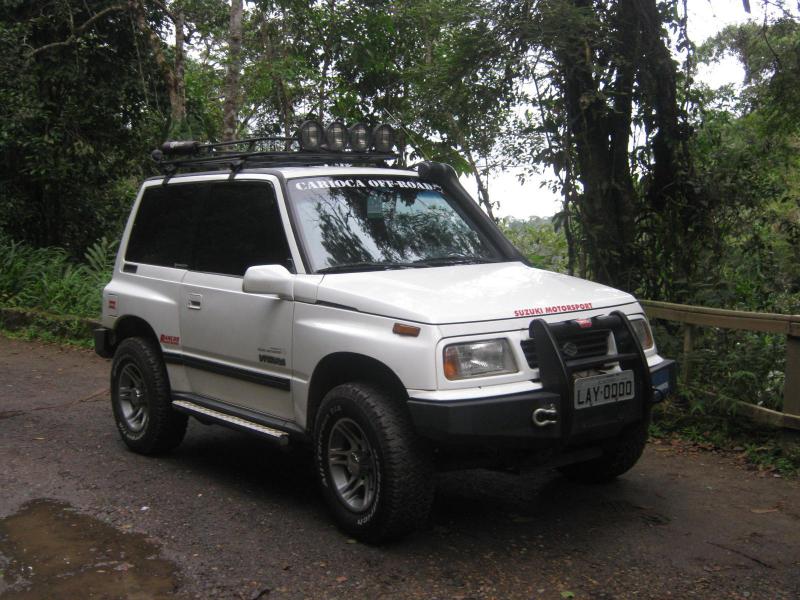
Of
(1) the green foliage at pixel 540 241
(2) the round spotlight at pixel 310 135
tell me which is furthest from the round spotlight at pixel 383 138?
(1) the green foliage at pixel 540 241

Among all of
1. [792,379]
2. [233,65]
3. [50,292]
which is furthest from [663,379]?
[50,292]

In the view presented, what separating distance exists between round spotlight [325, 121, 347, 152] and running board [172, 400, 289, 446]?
1.90 metres

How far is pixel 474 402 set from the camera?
4.18 m

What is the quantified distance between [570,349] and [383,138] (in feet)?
7.80

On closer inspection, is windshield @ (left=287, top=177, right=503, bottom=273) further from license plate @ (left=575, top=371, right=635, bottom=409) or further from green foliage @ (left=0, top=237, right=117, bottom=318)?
green foliage @ (left=0, top=237, right=117, bottom=318)

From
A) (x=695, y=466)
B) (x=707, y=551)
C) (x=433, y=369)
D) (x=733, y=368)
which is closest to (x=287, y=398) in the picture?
(x=433, y=369)

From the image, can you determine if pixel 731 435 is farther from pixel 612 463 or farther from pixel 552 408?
pixel 552 408

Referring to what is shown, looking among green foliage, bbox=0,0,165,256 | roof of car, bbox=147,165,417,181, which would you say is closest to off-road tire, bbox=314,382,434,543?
roof of car, bbox=147,165,417,181

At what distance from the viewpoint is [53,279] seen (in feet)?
44.5

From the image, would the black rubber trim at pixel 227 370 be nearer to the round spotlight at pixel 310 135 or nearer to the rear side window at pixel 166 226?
the rear side window at pixel 166 226

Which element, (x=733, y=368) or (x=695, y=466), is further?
(x=733, y=368)

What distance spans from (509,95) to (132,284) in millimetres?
4336

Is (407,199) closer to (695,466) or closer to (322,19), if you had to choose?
(695,466)

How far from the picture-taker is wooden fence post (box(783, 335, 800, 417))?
19.6 feet
